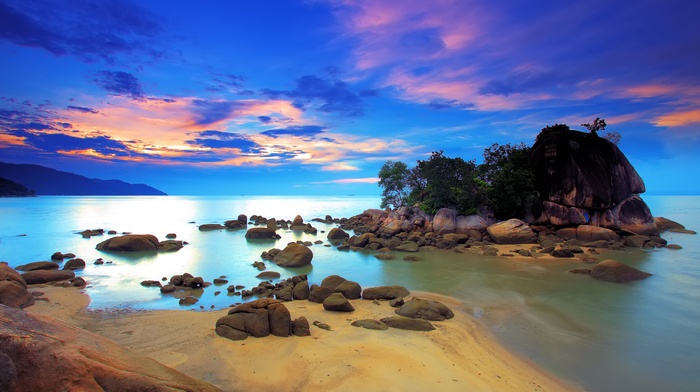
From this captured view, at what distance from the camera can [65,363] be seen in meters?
4.31

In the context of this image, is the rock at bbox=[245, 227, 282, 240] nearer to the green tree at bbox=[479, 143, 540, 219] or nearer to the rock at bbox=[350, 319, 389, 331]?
the green tree at bbox=[479, 143, 540, 219]

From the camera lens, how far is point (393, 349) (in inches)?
350

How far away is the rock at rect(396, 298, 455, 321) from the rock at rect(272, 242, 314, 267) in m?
11.5

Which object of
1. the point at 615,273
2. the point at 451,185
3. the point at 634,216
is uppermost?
the point at 451,185

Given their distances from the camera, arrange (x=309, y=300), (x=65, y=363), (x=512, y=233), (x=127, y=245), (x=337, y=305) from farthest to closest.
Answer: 1. (x=512, y=233)
2. (x=127, y=245)
3. (x=309, y=300)
4. (x=337, y=305)
5. (x=65, y=363)

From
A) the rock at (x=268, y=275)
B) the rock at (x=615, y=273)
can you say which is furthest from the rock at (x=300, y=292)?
the rock at (x=615, y=273)

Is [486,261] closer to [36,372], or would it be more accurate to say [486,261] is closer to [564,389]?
[564,389]

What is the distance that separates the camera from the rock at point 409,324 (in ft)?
35.2

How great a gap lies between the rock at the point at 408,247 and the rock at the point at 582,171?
55.2 ft

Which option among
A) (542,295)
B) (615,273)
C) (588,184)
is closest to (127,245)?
(542,295)

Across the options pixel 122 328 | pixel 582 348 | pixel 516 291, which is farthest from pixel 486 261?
pixel 122 328

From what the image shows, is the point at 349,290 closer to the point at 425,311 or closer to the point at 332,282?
the point at 332,282

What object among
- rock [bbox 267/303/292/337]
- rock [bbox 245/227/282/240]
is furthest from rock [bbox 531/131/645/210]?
rock [bbox 267/303/292/337]

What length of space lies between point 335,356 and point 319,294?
5.56 m
